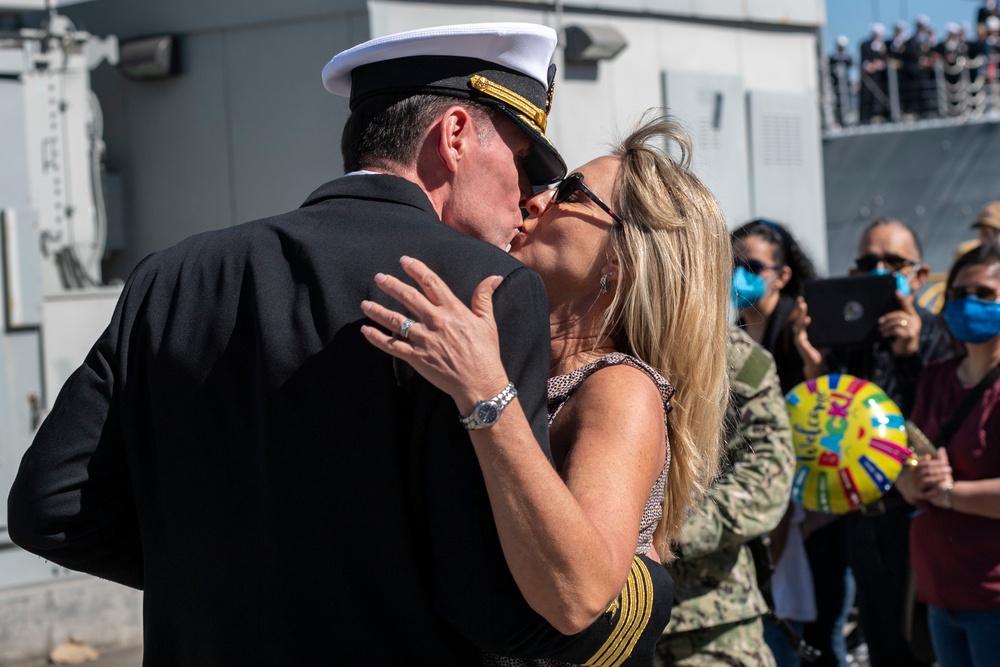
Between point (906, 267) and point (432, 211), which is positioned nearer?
point (432, 211)

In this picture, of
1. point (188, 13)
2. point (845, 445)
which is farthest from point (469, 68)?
point (188, 13)

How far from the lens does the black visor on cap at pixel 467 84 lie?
1.62 m

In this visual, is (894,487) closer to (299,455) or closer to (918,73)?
(299,455)

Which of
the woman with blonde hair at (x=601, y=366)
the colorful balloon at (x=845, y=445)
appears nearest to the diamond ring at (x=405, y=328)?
the woman with blonde hair at (x=601, y=366)

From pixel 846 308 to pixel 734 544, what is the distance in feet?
6.13

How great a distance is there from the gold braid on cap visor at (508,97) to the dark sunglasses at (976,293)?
2.77m

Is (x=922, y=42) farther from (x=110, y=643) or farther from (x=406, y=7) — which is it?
(x=110, y=643)

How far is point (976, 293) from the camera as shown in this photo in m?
3.96

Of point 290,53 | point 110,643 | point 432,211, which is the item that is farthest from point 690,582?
point 290,53

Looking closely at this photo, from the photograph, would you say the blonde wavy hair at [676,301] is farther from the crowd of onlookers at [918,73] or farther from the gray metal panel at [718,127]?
the crowd of onlookers at [918,73]

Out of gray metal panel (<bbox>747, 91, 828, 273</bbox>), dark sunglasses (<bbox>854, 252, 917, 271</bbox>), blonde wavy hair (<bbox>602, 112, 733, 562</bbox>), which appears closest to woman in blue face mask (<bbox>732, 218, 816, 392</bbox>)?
dark sunglasses (<bbox>854, 252, 917, 271</bbox>)

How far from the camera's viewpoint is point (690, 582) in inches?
114

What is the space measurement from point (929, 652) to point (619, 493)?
3.29 meters

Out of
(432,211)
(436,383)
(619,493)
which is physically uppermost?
(432,211)
